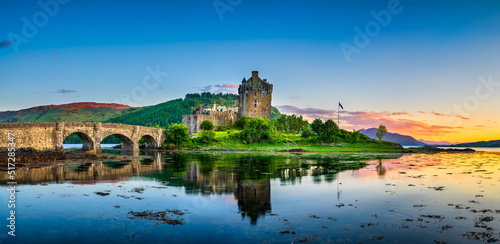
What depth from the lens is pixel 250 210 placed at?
15.3 m

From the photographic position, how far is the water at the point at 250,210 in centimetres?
1165

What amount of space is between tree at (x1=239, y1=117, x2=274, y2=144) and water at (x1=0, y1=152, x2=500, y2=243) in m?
56.8

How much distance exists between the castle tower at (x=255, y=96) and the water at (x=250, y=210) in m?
86.1

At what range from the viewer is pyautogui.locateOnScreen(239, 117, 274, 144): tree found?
3236 inches

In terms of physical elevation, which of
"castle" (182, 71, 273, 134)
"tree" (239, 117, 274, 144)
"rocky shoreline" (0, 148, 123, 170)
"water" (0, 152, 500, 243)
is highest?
"castle" (182, 71, 273, 134)

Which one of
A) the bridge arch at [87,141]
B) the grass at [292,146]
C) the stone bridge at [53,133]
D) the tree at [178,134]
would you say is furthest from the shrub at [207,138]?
the bridge arch at [87,141]

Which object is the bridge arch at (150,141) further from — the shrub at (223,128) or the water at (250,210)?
the water at (250,210)

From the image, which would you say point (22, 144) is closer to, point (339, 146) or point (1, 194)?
point (1, 194)

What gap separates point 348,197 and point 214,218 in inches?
371

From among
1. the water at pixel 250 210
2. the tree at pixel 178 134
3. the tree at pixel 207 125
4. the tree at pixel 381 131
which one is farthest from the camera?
the tree at pixel 207 125

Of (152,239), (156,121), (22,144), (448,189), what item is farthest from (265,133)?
(156,121)

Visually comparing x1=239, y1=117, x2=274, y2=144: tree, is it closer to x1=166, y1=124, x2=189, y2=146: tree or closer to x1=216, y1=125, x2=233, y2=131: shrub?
x1=166, y1=124, x2=189, y2=146: tree

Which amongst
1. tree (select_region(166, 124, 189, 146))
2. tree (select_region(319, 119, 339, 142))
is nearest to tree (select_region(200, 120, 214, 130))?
tree (select_region(166, 124, 189, 146))

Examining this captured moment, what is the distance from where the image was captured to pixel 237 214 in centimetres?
1449
